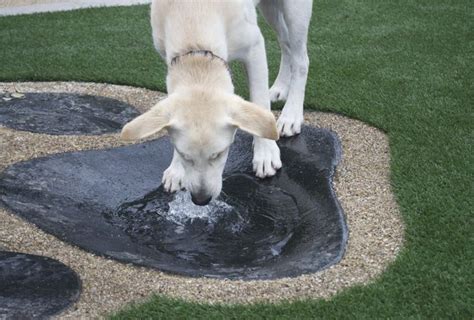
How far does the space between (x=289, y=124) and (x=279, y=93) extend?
2.18 ft

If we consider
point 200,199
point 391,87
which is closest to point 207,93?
point 200,199

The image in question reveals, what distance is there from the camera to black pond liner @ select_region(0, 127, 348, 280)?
441 cm

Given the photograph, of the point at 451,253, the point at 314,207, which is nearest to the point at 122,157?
the point at 314,207

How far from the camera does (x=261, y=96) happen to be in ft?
17.3

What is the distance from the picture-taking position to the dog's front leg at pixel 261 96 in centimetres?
517

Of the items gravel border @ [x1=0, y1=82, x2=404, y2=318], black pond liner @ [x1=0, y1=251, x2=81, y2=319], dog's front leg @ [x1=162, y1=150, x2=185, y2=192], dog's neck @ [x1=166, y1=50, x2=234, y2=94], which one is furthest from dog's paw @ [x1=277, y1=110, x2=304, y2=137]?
black pond liner @ [x1=0, y1=251, x2=81, y2=319]

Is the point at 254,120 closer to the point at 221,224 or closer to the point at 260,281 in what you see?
the point at 260,281

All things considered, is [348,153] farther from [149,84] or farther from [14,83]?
[14,83]

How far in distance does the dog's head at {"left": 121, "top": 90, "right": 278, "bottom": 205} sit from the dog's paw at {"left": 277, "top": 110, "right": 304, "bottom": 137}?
1863 mm

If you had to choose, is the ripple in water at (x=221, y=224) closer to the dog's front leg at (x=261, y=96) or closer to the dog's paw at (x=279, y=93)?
the dog's front leg at (x=261, y=96)

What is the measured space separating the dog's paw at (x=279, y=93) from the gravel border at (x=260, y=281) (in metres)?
0.73

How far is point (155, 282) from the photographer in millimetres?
4082

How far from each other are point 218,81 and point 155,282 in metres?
1.16

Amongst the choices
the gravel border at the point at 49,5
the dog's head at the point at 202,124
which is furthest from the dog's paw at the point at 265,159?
the gravel border at the point at 49,5
